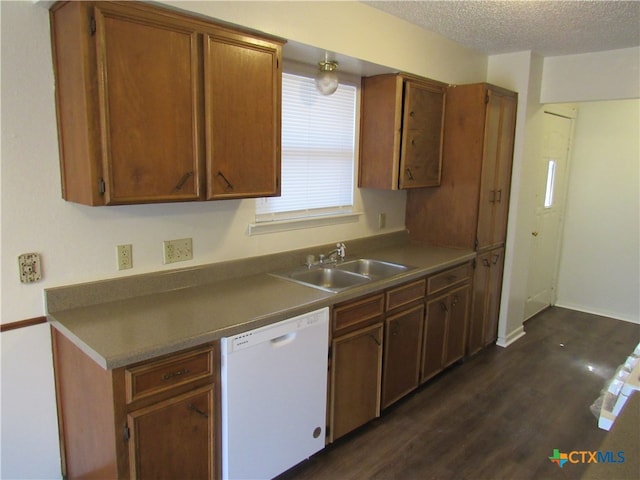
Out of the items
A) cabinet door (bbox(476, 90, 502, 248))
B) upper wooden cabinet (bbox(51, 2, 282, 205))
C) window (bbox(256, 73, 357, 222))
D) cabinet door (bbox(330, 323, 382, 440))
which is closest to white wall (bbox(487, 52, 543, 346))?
cabinet door (bbox(476, 90, 502, 248))

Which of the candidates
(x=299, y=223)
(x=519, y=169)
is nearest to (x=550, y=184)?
(x=519, y=169)

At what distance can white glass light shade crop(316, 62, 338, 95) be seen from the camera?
258cm

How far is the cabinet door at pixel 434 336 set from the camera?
301cm

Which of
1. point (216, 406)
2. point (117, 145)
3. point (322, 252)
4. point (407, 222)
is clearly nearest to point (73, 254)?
point (117, 145)

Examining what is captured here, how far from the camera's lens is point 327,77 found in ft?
8.50

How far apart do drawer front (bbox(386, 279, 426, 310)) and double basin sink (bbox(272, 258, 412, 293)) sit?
104mm

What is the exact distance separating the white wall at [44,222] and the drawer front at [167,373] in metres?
0.59

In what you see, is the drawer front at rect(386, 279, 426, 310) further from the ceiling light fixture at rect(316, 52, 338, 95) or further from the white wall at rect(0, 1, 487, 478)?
the ceiling light fixture at rect(316, 52, 338, 95)

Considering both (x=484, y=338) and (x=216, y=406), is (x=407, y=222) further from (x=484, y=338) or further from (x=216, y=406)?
(x=216, y=406)

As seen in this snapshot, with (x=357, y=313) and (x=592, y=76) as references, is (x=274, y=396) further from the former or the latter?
(x=592, y=76)

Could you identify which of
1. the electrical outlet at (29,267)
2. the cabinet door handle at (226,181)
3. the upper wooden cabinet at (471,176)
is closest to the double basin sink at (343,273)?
the cabinet door handle at (226,181)

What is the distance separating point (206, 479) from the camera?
185 cm

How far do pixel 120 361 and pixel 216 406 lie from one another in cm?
49

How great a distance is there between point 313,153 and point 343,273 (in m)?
0.79
